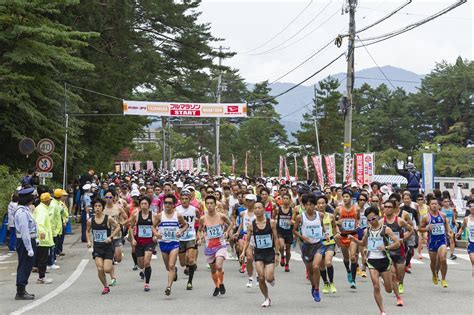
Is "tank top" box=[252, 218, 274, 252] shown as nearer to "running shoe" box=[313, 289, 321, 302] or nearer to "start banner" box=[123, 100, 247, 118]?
"running shoe" box=[313, 289, 321, 302]

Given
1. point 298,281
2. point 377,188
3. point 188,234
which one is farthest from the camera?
point 377,188

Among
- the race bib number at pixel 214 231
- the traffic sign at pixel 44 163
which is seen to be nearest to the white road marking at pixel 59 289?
the race bib number at pixel 214 231

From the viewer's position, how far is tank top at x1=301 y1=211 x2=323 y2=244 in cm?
1179

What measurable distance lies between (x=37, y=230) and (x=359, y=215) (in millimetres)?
6580

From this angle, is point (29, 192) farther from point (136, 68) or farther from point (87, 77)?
point (136, 68)

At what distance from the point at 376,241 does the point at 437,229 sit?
340 centimetres

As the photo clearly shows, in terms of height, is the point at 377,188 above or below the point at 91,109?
below

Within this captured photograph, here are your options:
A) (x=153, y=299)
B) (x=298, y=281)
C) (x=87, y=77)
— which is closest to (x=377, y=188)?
(x=298, y=281)

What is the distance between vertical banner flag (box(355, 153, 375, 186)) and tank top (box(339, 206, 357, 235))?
16.2 meters

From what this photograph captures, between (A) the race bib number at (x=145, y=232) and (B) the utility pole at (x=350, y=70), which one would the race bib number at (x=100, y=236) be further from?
(B) the utility pole at (x=350, y=70)

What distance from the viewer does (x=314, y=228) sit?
465 inches

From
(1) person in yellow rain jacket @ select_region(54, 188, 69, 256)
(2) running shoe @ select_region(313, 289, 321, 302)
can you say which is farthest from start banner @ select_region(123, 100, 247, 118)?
(2) running shoe @ select_region(313, 289, 321, 302)

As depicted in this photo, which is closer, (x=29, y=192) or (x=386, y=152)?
(x=29, y=192)

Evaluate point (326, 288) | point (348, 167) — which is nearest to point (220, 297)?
point (326, 288)
